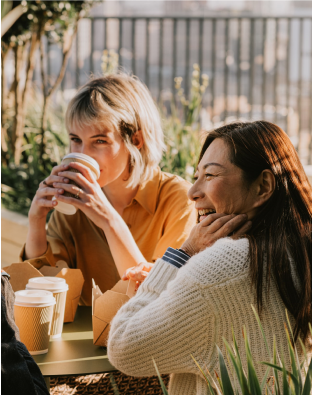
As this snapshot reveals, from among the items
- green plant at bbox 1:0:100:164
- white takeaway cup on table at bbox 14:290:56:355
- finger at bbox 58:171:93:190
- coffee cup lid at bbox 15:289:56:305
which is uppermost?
green plant at bbox 1:0:100:164

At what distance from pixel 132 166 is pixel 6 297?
125 centimetres

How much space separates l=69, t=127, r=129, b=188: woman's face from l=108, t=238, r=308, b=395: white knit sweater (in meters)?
0.96

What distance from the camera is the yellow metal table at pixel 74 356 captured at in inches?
54.7

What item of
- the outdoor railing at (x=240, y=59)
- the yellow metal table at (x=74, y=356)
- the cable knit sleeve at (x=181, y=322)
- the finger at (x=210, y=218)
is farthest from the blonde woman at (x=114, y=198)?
the outdoor railing at (x=240, y=59)

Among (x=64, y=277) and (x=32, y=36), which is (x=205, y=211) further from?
(x=32, y=36)

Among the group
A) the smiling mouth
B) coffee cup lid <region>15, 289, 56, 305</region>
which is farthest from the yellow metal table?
the smiling mouth

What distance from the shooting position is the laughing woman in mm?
1126

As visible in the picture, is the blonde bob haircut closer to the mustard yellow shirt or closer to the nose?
the mustard yellow shirt

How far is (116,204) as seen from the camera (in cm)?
230

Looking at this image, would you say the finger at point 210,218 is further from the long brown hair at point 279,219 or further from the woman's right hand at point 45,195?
the woman's right hand at point 45,195

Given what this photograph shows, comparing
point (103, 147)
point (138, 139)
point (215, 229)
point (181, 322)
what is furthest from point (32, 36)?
point (181, 322)

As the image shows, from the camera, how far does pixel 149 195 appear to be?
2.20 metres

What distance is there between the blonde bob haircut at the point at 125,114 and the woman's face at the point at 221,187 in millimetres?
722

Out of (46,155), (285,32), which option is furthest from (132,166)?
(285,32)
